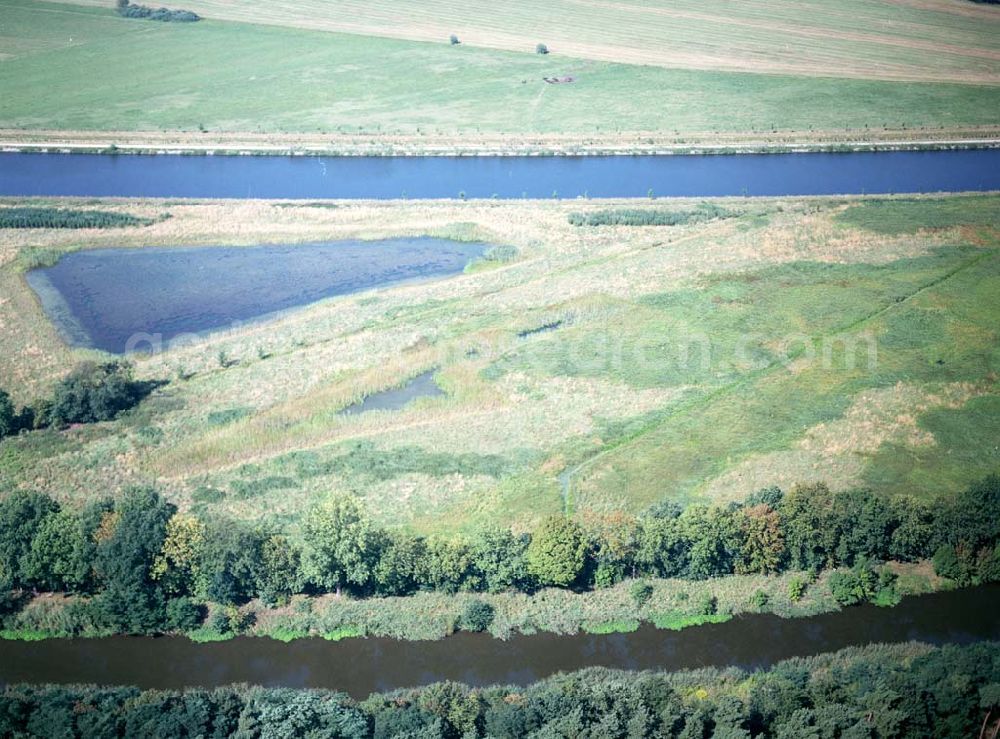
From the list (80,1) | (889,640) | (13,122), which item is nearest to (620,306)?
(889,640)

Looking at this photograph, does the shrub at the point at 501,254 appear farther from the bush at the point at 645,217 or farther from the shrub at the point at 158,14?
the shrub at the point at 158,14

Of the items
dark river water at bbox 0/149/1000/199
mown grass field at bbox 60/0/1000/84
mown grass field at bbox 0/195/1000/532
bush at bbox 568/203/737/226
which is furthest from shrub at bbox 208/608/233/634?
mown grass field at bbox 60/0/1000/84

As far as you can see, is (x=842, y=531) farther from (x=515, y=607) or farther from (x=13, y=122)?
(x=13, y=122)

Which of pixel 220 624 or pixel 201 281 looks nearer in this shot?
pixel 220 624

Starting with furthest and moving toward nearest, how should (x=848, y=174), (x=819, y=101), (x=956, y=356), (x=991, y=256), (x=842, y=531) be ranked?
(x=819, y=101) < (x=848, y=174) < (x=991, y=256) < (x=956, y=356) < (x=842, y=531)

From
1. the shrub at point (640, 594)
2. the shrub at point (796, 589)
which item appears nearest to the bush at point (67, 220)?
the shrub at point (640, 594)

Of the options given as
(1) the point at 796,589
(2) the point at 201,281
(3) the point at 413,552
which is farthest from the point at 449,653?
(2) the point at 201,281

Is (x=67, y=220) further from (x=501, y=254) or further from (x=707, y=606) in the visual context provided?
(x=707, y=606)

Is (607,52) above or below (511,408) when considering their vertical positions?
above
